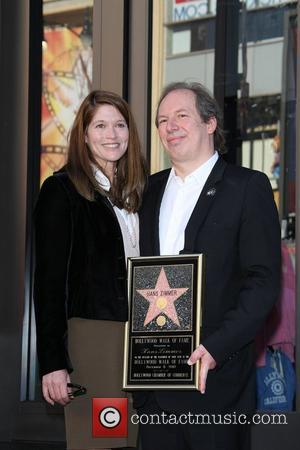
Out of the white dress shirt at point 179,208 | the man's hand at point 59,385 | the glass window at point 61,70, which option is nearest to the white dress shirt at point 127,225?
the white dress shirt at point 179,208

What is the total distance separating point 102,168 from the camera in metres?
3.76

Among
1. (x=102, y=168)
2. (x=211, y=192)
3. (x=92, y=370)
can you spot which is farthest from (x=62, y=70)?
(x=92, y=370)

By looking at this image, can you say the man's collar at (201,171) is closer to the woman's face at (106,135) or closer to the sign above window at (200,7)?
the woman's face at (106,135)

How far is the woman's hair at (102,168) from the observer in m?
3.66

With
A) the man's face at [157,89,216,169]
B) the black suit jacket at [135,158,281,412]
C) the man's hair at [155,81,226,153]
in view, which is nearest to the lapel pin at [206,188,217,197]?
the black suit jacket at [135,158,281,412]

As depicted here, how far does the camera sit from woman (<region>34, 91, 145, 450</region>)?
351 centimetres

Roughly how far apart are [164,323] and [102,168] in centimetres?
74

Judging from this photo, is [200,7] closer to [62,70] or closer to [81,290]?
[62,70]

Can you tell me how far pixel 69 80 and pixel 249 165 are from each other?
131cm

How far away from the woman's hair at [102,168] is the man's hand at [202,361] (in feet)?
2.34

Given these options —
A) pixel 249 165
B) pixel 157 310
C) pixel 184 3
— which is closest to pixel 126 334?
pixel 157 310

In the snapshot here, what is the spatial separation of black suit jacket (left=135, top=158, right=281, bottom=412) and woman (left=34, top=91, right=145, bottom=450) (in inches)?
8.7

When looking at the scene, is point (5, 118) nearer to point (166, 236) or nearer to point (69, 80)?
point (69, 80)

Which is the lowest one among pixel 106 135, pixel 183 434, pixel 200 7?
pixel 183 434
